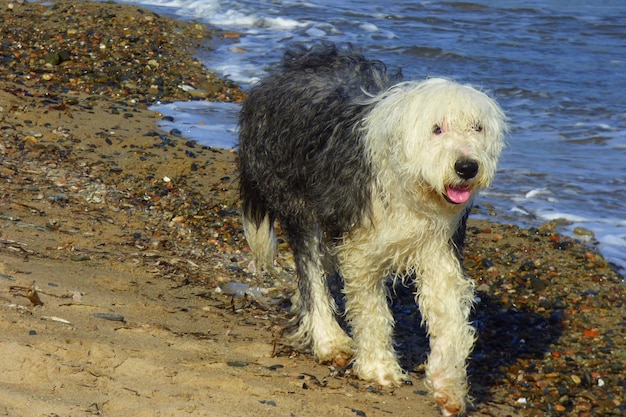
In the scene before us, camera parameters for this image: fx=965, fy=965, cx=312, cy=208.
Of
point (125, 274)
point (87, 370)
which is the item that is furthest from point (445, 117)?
point (125, 274)

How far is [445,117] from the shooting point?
15.6ft

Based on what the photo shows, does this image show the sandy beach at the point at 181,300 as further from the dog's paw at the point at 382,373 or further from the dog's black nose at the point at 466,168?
the dog's black nose at the point at 466,168

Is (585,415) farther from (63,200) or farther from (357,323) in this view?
(63,200)

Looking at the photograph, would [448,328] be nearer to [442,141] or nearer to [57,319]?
[442,141]

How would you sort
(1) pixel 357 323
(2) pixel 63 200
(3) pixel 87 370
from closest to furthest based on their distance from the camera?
(3) pixel 87 370, (1) pixel 357 323, (2) pixel 63 200

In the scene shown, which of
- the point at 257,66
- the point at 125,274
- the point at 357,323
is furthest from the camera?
the point at 257,66

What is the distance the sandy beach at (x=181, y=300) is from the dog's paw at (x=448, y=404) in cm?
11

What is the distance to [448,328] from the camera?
526 centimetres

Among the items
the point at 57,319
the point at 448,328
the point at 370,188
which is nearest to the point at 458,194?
the point at 370,188

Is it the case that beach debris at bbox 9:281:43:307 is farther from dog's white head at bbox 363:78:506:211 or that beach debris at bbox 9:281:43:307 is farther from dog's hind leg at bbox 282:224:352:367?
dog's white head at bbox 363:78:506:211

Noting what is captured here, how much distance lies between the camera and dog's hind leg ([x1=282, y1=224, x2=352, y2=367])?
19.4 feet

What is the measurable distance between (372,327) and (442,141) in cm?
138

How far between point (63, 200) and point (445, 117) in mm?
4021

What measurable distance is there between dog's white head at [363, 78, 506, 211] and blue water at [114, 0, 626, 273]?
3.83 m
